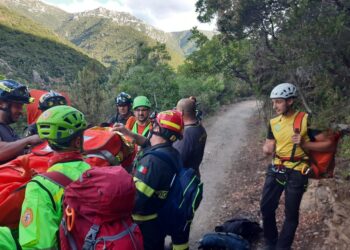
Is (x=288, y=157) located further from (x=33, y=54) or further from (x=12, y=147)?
(x=33, y=54)

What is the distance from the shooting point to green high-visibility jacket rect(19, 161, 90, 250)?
195 centimetres

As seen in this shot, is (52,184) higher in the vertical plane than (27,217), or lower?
higher

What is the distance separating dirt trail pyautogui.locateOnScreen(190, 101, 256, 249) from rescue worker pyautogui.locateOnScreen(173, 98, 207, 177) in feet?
5.85

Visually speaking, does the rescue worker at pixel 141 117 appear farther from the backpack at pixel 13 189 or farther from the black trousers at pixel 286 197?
the backpack at pixel 13 189

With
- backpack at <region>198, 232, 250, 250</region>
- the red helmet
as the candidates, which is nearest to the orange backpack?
the red helmet

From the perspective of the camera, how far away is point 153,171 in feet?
10.3

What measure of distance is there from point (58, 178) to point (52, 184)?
0.21 feet

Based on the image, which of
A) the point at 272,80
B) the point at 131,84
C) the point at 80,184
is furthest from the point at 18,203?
the point at 131,84

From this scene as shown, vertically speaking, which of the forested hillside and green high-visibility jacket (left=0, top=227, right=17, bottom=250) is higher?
the forested hillside

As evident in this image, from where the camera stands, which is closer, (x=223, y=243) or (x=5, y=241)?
(x=5, y=241)

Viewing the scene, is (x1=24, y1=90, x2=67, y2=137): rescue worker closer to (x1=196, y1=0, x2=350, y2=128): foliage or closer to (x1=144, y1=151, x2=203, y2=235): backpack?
(x1=144, y1=151, x2=203, y2=235): backpack

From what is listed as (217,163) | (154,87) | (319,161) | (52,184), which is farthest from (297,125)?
(154,87)

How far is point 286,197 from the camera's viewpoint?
15.1ft

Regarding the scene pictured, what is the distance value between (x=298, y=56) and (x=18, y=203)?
18.0 feet
